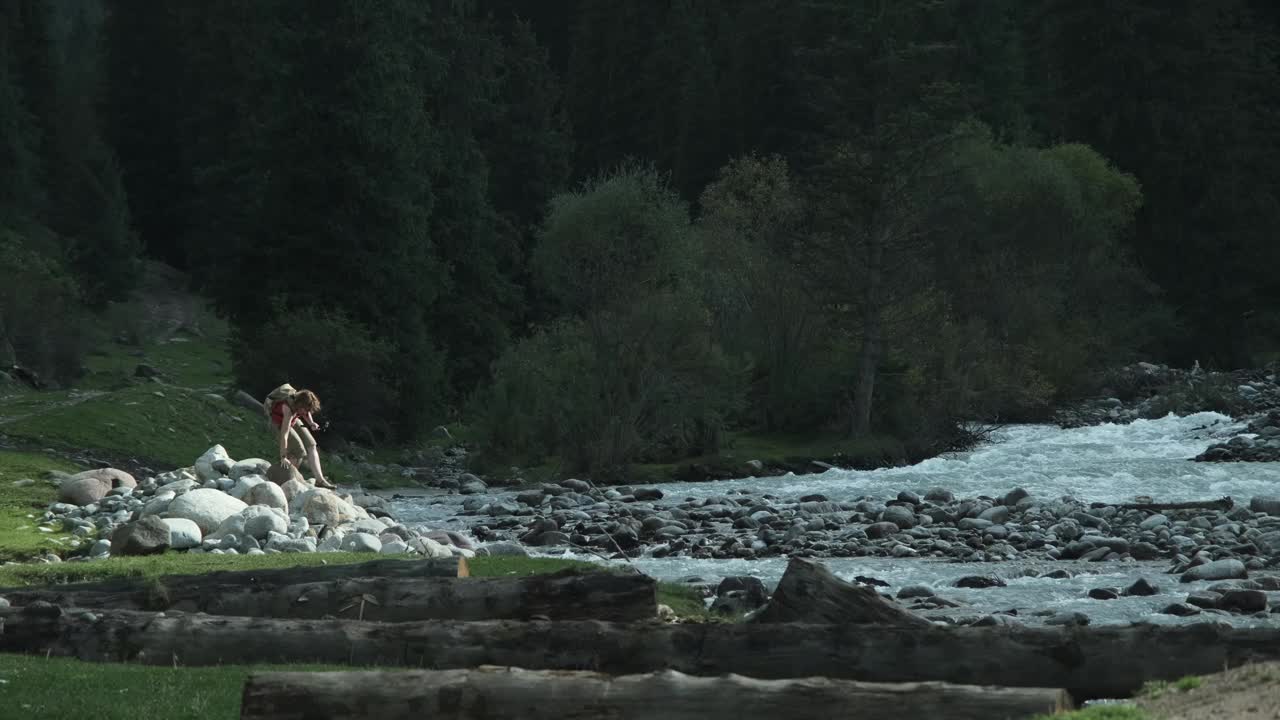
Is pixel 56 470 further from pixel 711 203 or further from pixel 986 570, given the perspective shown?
pixel 711 203

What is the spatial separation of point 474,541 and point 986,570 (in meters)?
8.35

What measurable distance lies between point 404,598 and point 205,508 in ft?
32.4

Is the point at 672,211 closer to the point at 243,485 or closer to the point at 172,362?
the point at 172,362

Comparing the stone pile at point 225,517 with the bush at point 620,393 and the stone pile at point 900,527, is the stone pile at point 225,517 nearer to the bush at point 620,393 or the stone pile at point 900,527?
the stone pile at point 900,527

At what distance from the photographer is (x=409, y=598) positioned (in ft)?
46.8

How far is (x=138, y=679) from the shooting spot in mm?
12102

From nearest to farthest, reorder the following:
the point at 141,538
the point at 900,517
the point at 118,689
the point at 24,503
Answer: the point at 118,689 < the point at 141,538 < the point at 24,503 < the point at 900,517

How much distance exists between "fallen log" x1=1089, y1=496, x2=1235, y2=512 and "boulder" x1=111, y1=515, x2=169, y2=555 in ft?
60.4

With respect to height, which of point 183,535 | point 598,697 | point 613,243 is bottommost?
point 183,535

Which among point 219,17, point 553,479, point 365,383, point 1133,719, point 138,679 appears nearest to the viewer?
point 1133,719

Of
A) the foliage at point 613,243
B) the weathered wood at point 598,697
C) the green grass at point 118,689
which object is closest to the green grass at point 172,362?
the foliage at point 613,243

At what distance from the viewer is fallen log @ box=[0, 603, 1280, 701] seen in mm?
11023

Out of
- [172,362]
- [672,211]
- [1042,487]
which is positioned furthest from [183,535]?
[172,362]

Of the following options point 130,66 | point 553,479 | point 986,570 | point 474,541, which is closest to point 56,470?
point 474,541
